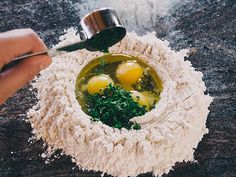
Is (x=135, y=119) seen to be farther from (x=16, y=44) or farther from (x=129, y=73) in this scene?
(x=16, y=44)

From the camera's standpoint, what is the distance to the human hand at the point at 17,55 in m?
1.82

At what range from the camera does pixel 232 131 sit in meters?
2.40

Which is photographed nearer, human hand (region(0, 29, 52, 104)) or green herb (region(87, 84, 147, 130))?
human hand (region(0, 29, 52, 104))

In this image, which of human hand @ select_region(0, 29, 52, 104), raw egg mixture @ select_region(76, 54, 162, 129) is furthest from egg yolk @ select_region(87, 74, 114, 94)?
human hand @ select_region(0, 29, 52, 104)

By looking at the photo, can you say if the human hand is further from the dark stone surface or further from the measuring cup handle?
the dark stone surface

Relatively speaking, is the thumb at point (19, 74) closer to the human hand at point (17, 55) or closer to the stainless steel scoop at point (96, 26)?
the human hand at point (17, 55)

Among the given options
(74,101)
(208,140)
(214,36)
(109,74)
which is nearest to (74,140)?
(74,101)

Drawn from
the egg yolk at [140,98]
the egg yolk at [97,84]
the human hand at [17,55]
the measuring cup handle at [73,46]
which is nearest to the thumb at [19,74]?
the human hand at [17,55]

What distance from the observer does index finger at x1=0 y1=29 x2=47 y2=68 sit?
181 centimetres

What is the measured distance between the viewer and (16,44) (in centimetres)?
184

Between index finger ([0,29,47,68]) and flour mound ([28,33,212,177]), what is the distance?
42 centimetres

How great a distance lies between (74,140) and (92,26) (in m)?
0.55

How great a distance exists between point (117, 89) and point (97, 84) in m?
0.11

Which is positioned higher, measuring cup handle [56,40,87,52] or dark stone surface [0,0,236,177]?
measuring cup handle [56,40,87,52]
